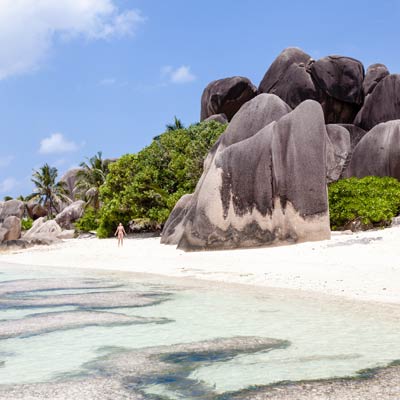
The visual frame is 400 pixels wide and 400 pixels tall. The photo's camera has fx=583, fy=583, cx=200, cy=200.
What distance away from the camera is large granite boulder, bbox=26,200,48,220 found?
5847cm

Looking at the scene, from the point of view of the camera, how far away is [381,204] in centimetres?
1936

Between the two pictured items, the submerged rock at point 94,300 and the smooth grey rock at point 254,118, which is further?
the smooth grey rock at point 254,118

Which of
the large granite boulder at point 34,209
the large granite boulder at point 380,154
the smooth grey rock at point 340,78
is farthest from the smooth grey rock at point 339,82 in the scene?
the large granite boulder at point 34,209

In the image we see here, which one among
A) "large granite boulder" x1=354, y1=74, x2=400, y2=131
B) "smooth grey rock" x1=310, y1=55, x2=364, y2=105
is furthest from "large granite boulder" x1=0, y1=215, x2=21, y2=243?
"large granite boulder" x1=354, y1=74, x2=400, y2=131

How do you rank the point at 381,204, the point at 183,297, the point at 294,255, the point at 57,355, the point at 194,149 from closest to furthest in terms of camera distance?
the point at 57,355 < the point at 183,297 < the point at 294,255 < the point at 381,204 < the point at 194,149

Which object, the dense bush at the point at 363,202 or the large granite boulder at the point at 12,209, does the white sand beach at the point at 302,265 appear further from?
the large granite boulder at the point at 12,209

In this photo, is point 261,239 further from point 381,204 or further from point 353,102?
point 353,102

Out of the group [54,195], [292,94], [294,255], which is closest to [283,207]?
[294,255]

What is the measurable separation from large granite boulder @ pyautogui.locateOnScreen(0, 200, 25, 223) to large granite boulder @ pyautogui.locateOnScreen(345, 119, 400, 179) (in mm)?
38742

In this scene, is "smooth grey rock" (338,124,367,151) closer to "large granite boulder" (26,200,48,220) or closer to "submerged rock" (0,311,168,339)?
"submerged rock" (0,311,168,339)

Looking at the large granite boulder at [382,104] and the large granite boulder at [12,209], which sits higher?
the large granite boulder at [382,104]

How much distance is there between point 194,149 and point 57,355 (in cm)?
2317

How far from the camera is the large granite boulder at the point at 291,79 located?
40781mm

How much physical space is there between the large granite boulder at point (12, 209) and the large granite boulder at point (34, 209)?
1.02m
